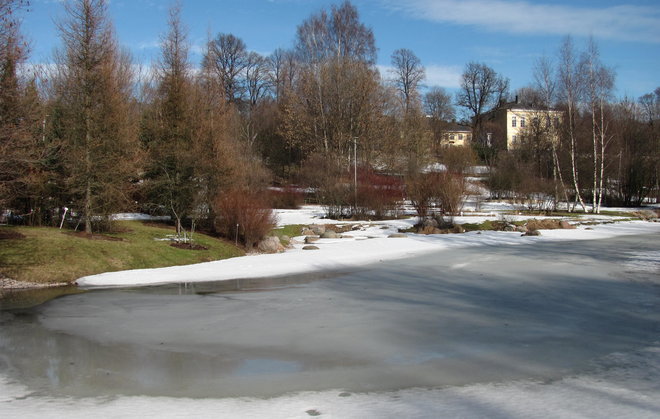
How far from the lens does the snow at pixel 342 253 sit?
1391cm

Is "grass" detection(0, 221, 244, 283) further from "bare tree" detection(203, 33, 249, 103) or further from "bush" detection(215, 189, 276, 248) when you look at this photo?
"bare tree" detection(203, 33, 249, 103)

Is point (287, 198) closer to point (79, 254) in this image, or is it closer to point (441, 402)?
point (79, 254)

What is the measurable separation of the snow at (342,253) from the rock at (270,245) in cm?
68

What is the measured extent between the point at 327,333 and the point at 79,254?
32.8 feet

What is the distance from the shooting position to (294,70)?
62812mm

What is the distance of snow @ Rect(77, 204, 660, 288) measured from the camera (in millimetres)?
13914

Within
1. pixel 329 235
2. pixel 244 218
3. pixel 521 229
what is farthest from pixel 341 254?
pixel 521 229

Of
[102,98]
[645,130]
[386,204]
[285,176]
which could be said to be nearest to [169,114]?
[102,98]

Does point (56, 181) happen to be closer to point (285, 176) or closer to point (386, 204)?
point (386, 204)

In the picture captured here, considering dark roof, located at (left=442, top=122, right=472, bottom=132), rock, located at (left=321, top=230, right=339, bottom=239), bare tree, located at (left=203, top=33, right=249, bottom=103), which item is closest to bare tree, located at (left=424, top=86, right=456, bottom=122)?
dark roof, located at (left=442, top=122, right=472, bottom=132)

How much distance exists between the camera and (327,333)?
26.5 ft

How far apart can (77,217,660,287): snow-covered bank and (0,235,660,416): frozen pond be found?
4.68ft

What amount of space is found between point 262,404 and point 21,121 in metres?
12.1

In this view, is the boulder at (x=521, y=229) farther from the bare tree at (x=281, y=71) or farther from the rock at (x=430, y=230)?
the bare tree at (x=281, y=71)
